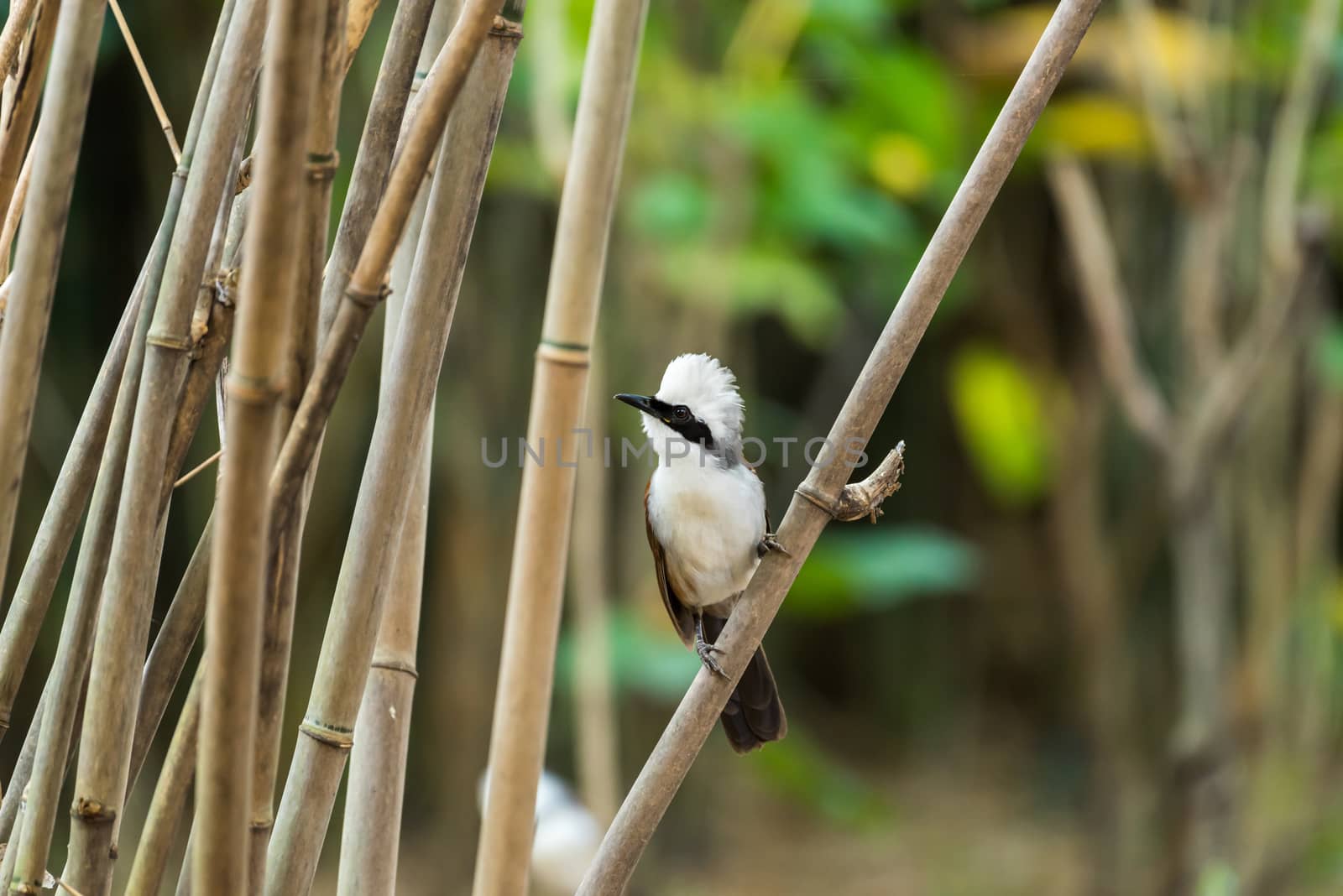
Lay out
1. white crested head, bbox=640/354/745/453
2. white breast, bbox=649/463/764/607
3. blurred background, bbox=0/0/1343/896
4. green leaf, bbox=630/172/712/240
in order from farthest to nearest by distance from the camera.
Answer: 1. blurred background, bbox=0/0/1343/896
2. green leaf, bbox=630/172/712/240
3. white breast, bbox=649/463/764/607
4. white crested head, bbox=640/354/745/453

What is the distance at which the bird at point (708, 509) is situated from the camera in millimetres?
1278

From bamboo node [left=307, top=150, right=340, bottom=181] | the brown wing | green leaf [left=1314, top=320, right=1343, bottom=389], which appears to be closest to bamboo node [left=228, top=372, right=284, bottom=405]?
bamboo node [left=307, top=150, right=340, bottom=181]

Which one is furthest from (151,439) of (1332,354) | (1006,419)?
(1006,419)

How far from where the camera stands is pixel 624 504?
10.5ft

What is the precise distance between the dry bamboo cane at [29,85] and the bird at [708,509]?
69 cm

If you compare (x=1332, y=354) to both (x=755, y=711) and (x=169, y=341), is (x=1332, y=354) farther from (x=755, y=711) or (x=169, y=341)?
(x=169, y=341)

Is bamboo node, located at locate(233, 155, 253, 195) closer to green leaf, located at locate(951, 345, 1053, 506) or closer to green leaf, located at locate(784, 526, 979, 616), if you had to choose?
green leaf, located at locate(784, 526, 979, 616)

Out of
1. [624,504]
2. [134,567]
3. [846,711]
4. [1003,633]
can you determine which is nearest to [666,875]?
[624,504]

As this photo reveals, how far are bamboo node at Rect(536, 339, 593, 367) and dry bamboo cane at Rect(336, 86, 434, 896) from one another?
0.15 meters

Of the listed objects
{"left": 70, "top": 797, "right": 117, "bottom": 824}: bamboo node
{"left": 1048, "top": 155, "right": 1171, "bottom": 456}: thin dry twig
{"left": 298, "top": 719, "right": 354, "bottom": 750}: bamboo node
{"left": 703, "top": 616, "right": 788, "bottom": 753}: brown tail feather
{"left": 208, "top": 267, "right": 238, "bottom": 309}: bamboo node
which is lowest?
{"left": 70, "top": 797, "right": 117, "bottom": 824}: bamboo node

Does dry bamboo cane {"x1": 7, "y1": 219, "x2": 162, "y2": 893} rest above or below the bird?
below

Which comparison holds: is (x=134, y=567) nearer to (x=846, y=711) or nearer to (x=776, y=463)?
(x=776, y=463)

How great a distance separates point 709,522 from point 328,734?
3.12ft

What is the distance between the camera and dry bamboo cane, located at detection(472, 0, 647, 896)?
1.64 ft
